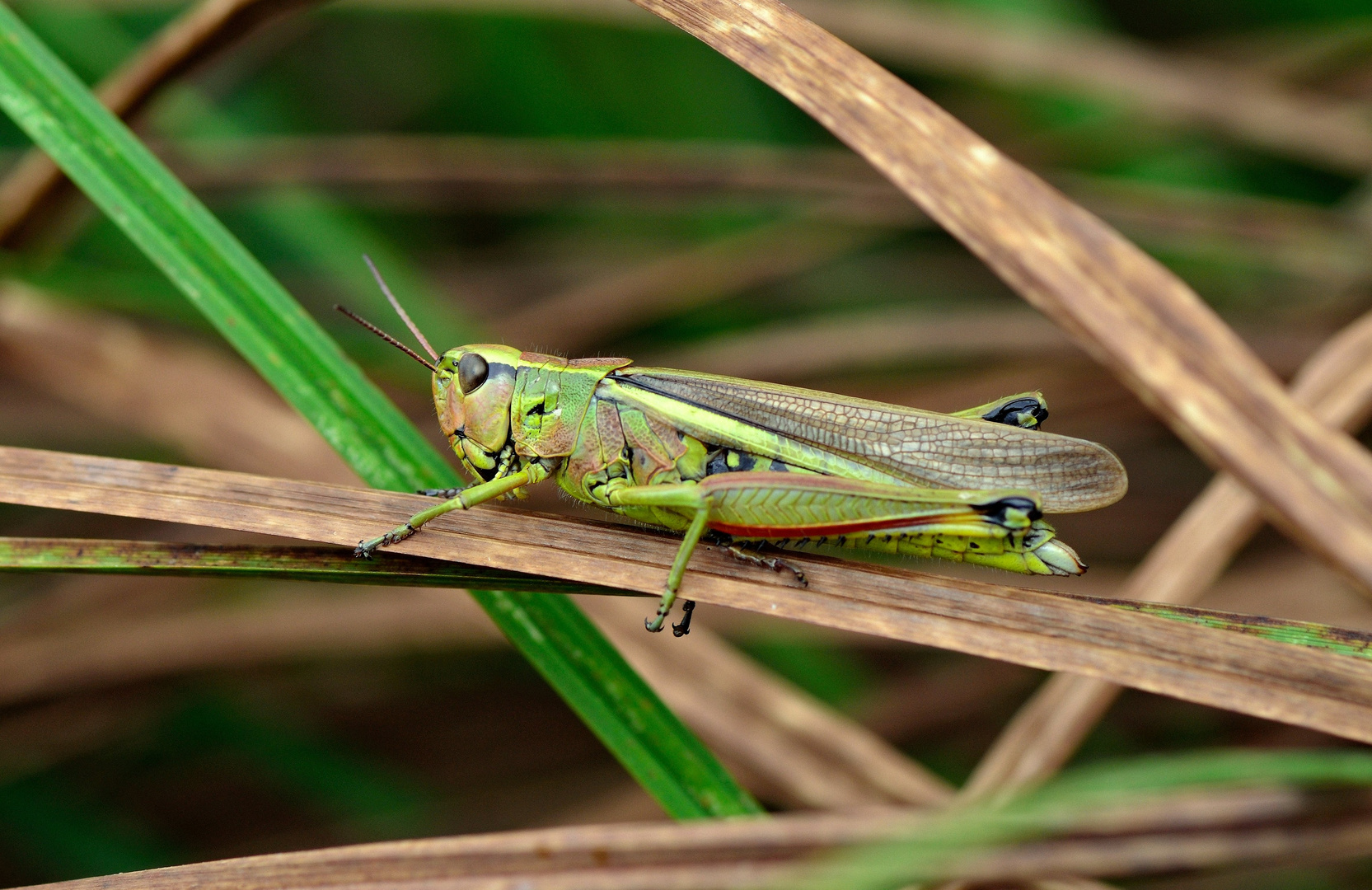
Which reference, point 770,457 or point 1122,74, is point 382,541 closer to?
point 770,457

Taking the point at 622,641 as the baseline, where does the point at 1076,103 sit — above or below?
above

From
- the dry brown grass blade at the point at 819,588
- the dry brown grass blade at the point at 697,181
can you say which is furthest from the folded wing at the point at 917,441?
the dry brown grass blade at the point at 697,181

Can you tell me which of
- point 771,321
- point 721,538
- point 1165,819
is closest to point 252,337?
point 721,538

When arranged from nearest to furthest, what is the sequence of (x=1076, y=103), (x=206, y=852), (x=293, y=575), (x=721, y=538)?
(x=293, y=575) → (x=721, y=538) → (x=206, y=852) → (x=1076, y=103)

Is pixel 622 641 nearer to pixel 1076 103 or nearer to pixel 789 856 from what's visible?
pixel 789 856

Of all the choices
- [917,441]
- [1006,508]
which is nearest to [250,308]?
[917,441]

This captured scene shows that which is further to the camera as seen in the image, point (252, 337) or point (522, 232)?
point (522, 232)

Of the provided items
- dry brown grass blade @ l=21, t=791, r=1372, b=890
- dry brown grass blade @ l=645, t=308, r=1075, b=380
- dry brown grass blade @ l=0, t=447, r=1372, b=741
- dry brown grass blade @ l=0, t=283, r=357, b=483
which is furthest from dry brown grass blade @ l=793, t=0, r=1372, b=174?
dry brown grass blade @ l=21, t=791, r=1372, b=890
